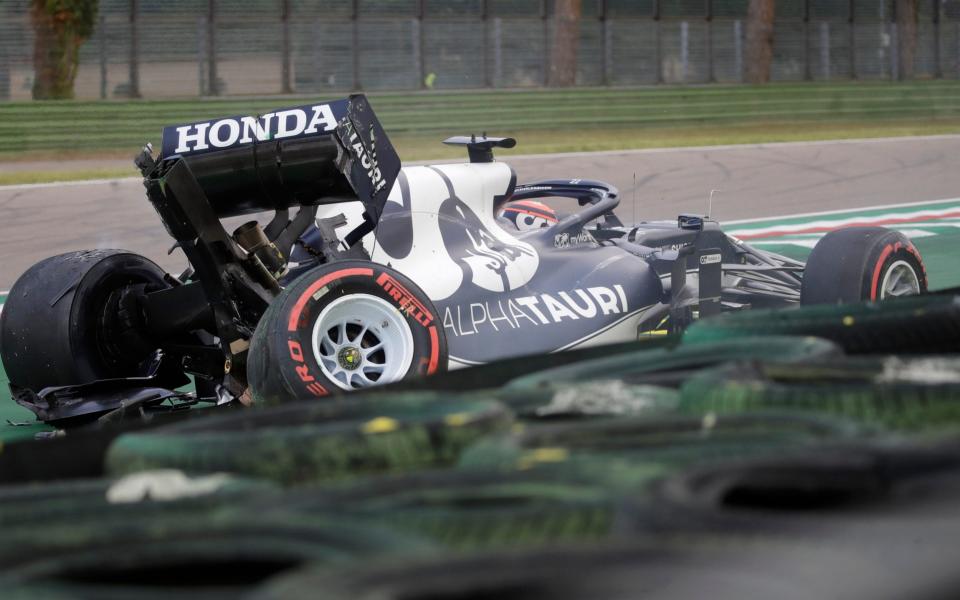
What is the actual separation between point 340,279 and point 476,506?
330 cm

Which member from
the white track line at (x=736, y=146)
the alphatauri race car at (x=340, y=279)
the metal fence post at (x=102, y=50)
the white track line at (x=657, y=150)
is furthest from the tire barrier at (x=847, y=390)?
the metal fence post at (x=102, y=50)

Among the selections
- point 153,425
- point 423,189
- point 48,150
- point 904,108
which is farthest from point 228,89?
point 153,425

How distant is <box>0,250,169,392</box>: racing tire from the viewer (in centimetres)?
555

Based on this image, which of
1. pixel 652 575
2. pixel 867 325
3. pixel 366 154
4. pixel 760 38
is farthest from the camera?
pixel 760 38

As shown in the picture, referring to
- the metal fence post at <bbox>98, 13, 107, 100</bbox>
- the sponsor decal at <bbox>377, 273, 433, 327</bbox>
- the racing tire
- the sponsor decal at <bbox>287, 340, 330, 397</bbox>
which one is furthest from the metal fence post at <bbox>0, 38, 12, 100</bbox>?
the sponsor decal at <bbox>287, 340, 330, 397</bbox>

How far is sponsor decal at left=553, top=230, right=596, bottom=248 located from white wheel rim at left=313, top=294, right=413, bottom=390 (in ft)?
4.90

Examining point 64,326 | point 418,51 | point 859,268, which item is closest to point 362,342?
point 64,326

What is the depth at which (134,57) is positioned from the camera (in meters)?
26.6

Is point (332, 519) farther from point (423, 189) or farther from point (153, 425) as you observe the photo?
point (423, 189)

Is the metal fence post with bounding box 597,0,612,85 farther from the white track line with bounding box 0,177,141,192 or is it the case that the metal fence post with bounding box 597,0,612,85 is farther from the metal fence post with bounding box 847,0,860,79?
the white track line with bounding box 0,177,141,192

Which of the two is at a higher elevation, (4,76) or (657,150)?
(4,76)

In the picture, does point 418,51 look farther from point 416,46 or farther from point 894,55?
point 894,55

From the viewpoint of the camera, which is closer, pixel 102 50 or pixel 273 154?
pixel 273 154

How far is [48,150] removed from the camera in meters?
17.7
